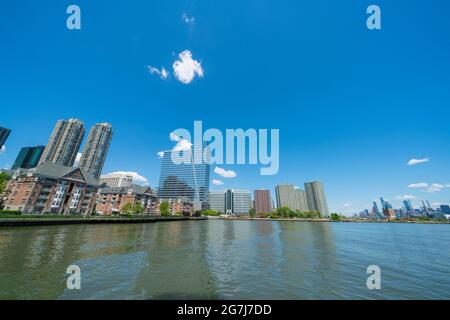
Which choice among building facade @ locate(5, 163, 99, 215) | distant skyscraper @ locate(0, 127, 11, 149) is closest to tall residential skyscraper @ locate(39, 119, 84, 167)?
distant skyscraper @ locate(0, 127, 11, 149)

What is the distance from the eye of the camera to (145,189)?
13162 centimetres

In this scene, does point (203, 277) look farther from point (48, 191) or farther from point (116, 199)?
point (116, 199)

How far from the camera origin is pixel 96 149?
6742 inches

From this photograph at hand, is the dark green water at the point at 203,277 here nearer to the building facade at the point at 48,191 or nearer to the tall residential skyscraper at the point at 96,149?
the building facade at the point at 48,191

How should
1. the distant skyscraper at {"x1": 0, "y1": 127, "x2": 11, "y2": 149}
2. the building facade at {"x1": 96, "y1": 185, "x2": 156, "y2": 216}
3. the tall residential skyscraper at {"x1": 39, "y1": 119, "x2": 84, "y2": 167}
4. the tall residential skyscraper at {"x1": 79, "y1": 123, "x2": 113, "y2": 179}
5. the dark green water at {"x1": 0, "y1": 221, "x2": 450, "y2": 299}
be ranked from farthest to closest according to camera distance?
the distant skyscraper at {"x1": 0, "y1": 127, "x2": 11, "y2": 149} < the tall residential skyscraper at {"x1": 79, "y1": 123, "x2": 113, "y2": 179} < the tall residential skyscraper at {"x1": 39, "y1": 119, "x2": 84, "y2": 167} < the building facade at {"x1": 96, "y1": 185, "x2": 156, "y2": 216} < the dark green water at {"x1": 0, "y1": 221, "x2": 450, "y2": 299}

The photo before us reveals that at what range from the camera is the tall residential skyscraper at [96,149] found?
166250 mm

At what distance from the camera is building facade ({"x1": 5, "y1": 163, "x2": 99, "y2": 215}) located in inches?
2704

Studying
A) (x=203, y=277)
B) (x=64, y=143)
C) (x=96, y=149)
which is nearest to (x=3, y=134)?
(x=64, y=143)

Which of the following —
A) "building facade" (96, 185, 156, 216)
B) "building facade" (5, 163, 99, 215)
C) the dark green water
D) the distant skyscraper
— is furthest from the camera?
the distant skyscraper

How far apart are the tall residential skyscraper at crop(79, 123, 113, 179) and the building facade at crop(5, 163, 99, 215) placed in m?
91.9

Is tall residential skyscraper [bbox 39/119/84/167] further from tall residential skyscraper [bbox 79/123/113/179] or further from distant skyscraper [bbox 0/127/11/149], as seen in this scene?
distant skyscraper [bbox 0/127/11/149]

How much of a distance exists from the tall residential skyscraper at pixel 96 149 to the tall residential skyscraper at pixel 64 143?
770 cm
